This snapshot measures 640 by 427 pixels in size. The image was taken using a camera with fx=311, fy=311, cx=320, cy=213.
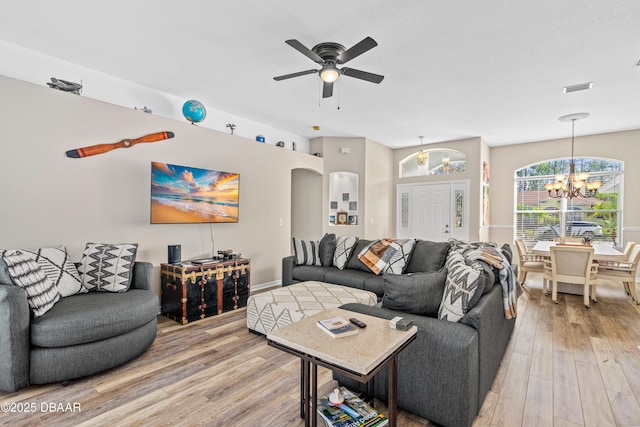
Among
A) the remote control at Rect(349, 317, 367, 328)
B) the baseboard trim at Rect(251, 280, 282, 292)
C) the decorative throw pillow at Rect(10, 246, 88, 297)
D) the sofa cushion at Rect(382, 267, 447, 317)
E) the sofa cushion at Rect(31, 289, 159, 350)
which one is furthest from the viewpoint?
the baseboard trim at Rect(251, 280, 282, 292)

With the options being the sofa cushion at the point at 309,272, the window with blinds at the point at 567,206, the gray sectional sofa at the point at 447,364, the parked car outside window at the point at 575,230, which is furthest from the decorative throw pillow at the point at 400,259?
the parked car outside window at the point at 575,230

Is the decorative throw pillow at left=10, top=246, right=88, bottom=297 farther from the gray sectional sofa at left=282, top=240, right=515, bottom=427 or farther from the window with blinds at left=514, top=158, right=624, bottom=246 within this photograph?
the window with blinds at left=514, top=158, right=624, bottom=246

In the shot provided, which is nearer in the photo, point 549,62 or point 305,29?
point 305,29

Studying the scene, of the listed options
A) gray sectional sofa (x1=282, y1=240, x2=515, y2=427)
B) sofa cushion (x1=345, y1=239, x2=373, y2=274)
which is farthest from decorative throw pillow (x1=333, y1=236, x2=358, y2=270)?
gray sectional sofa (x1=282, y1=240, x2=515, y2=427)

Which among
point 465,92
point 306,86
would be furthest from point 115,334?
point 465,92

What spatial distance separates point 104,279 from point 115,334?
736mm

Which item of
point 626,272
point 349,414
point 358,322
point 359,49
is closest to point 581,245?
point 626,272

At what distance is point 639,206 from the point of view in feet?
19.0

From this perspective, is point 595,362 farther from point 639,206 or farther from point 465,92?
point 639,206

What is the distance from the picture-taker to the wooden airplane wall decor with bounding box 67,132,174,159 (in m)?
3.18

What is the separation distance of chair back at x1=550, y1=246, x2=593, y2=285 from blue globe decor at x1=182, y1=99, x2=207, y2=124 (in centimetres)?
516

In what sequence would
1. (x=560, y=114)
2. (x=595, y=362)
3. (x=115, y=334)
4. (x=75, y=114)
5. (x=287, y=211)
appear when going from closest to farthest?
1. (x=115, y=334)
2. (x=595, y=362)
3. (x=75, y=114)
4. (x=560, y=114)
5. (x=287, y=211)

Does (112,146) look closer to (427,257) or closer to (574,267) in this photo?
(427,257)

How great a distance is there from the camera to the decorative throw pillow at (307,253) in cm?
457
